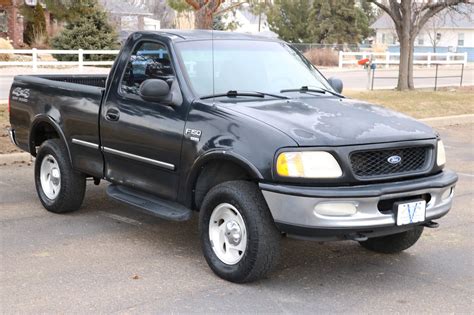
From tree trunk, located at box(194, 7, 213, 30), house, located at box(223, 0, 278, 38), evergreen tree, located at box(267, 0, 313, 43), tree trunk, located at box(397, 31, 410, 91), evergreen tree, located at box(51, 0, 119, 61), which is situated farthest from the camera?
evergreen tree, located at box(267, 0, 313, 43)

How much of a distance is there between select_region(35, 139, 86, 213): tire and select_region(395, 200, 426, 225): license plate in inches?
136

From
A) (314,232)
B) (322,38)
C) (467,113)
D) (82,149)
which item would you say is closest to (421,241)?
(314,232)

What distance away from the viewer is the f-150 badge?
5.26 meters

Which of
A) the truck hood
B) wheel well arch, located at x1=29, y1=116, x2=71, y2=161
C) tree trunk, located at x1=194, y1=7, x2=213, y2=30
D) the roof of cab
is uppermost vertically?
tree trunk, located at x1=194, y1=7, x2=213, y2=30

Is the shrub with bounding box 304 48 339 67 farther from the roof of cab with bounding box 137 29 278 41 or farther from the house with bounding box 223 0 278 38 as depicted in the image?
the roof of cab with bounding box 137 29 278 41

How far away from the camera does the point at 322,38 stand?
55.2m

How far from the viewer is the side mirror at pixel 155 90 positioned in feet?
18.1

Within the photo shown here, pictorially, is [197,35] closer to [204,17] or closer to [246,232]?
[246,232]

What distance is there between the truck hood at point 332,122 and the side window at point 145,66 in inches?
37.7

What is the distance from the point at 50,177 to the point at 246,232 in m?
3.12

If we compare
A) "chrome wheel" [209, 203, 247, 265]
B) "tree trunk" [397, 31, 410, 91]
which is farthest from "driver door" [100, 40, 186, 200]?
"tree trunk" [397, 31, 410, 91]

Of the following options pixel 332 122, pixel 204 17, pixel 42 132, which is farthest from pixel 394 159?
pixel 204 17

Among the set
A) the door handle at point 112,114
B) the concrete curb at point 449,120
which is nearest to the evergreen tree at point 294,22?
the concrete curb at point 449,120

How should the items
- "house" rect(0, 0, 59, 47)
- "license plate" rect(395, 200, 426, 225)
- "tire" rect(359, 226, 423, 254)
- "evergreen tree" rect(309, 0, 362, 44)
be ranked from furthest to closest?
"evergreen tree" rect(309, 0, 362, 44)
"house" rect(0, 0, 59, 47)
"tire" rect(359, 226, 423, 254)
"license plate" rect(395, 200, 426, 225)
